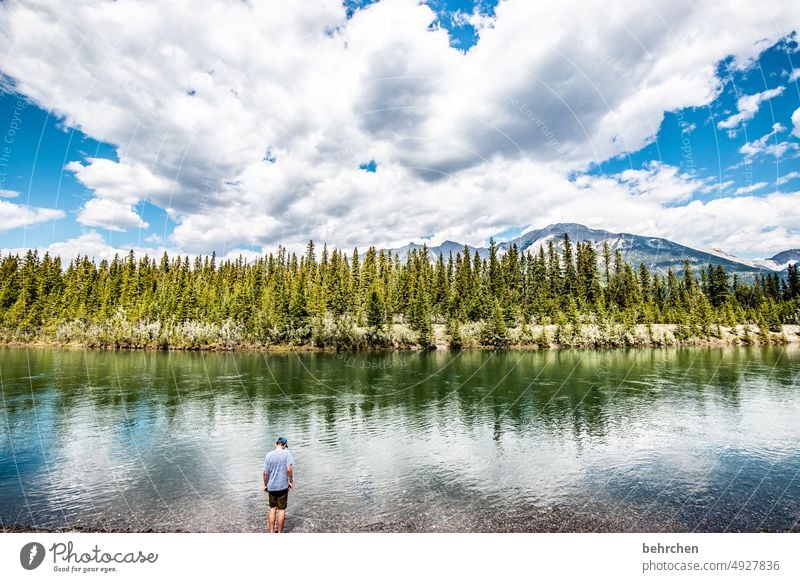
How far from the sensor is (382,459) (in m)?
19.9

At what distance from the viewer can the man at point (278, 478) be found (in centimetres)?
1075

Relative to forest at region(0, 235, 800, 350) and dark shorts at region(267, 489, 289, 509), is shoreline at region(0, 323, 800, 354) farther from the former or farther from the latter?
dark shorts at region(267, 489, 289, 509)

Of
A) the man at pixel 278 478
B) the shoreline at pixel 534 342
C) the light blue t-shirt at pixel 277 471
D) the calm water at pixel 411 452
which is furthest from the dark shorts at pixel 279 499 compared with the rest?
the shoreline at pixel 534 342

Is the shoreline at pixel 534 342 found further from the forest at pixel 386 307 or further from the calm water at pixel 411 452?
the calm water at pixel 411 452

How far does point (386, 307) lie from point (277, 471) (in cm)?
7848

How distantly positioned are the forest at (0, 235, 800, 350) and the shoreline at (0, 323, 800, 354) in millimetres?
294

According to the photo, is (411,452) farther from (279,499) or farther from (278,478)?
(278,478)

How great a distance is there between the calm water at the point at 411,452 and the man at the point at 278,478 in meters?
1.95

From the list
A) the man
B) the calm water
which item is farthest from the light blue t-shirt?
the calm water

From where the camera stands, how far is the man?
1075cm
